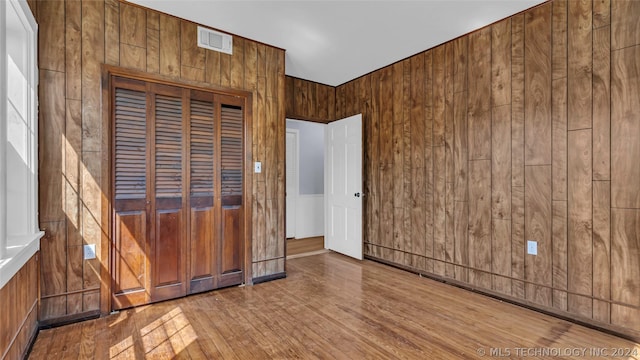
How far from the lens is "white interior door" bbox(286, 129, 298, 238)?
6051 millimetres

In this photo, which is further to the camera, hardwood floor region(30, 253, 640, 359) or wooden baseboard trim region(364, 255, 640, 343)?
wooden baseboard trim region(364, 255, 640, 343)

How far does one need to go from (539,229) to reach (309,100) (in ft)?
11.2

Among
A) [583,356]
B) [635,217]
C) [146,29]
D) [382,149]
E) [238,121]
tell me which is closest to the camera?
[583,356]

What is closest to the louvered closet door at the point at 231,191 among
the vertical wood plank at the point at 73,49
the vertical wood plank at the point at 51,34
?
the vertical wood plank at the point at 73,49

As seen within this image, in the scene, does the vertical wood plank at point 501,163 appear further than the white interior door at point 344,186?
No

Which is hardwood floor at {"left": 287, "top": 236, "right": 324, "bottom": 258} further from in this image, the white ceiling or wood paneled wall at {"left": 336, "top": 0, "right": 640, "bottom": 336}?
the white ceiling

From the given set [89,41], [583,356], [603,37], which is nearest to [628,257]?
[583,356]

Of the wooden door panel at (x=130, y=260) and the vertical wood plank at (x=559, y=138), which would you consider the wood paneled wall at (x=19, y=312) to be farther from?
the vertical wood plank at (x=559, y=138)

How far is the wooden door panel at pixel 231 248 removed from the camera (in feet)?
10.6

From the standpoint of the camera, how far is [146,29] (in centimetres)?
281

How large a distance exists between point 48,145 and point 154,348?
1.77 meters

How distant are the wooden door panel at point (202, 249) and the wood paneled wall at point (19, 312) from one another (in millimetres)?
1152

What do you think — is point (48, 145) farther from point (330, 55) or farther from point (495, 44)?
point (495, 44)

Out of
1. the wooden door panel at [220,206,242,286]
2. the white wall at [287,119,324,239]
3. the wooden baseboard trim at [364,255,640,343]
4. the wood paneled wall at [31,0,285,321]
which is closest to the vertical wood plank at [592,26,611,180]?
the wooden baseboard trim at [364,255,640,343]
